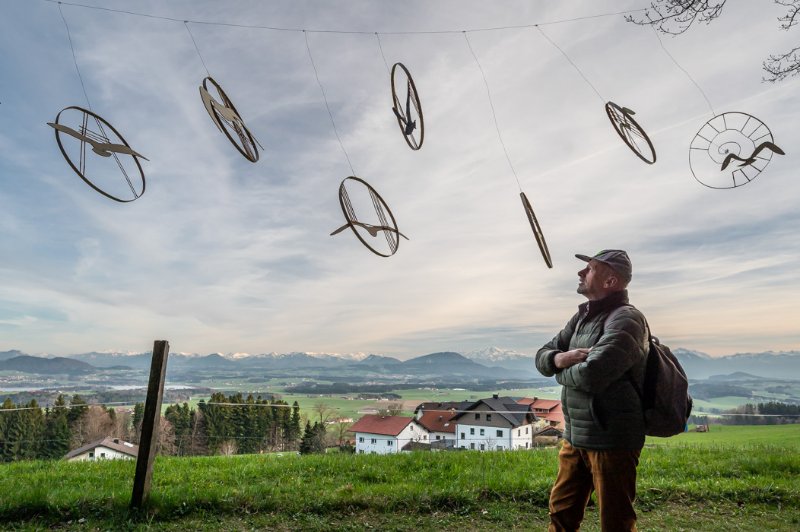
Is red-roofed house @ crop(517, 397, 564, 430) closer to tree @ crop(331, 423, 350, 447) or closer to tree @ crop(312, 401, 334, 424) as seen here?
tree @ crop(331, 423, 350, 447)

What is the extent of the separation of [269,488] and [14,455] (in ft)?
15.5

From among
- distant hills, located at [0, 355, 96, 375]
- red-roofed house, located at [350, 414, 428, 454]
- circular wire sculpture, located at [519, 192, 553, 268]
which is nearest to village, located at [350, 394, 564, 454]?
red-roofed house, located at [350, 414, 428, 454]

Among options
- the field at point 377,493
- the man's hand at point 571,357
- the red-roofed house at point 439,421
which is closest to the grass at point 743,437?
the field at point 377,493

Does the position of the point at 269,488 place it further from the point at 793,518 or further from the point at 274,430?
the point at 793,518

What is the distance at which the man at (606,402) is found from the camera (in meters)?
3.18

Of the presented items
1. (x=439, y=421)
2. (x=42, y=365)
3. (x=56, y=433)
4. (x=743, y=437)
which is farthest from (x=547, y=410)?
(x=42, y=365)

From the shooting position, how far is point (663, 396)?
321 centimetres

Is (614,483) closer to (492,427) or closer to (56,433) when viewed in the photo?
(492,427)

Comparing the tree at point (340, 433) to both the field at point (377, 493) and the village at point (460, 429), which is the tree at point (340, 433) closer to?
the village at point (460, 429)

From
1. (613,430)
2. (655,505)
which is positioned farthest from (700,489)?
(613,430)

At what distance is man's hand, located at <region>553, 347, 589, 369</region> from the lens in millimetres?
3321

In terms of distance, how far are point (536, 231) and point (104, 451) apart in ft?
22.9

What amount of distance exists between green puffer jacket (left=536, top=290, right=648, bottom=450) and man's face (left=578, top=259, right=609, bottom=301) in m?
Result: 0.23

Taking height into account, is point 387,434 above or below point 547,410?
below
